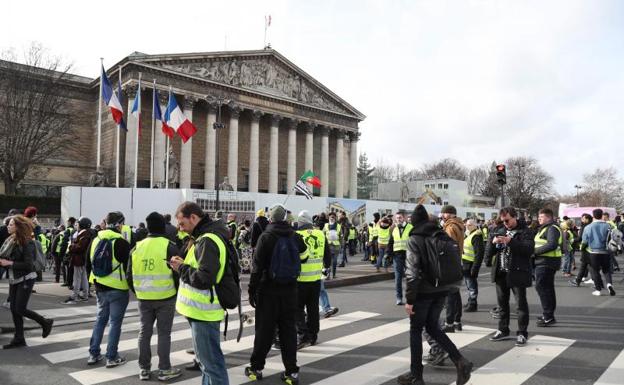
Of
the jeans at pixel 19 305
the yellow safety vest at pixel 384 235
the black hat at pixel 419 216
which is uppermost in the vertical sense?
the black hat at pixel 419 216

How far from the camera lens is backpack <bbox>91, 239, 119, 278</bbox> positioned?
230 inches

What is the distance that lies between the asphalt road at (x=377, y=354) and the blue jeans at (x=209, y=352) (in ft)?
4.24

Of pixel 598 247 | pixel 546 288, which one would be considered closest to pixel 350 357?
pixel 546 288

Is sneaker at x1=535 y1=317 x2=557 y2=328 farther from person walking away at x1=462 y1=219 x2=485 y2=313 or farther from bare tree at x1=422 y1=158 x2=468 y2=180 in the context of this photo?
bare tree at x1=422 y1=158 x2=468 y2=180

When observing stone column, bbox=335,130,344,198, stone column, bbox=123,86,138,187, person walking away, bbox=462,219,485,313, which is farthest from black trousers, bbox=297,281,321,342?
stone column, bbox=335,130,344,198

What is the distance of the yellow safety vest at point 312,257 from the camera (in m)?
6.76

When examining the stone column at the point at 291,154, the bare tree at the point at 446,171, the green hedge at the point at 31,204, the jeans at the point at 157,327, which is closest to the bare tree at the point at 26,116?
the green hedge at the point at 31,204

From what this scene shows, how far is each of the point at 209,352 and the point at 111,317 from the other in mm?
2406

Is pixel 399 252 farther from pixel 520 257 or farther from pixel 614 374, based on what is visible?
pixel 614 374

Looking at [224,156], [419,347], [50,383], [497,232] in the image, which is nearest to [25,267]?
[50,383]

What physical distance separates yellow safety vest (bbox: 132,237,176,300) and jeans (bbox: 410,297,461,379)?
108 inches

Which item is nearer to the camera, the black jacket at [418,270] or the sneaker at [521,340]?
the black jacket at [418,270]

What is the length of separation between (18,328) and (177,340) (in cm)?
231

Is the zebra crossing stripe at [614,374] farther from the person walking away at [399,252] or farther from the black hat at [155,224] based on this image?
the black hat at [155,224]
